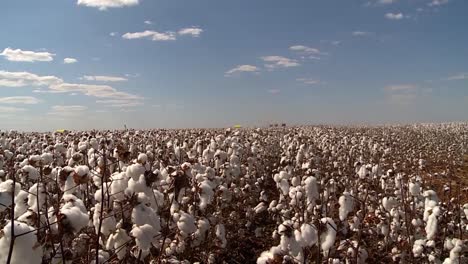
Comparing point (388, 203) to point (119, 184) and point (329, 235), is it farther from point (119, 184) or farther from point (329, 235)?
point (119, 184)

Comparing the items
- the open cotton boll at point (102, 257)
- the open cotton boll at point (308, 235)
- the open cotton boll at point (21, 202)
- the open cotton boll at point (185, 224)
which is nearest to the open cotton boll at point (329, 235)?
the open cotton boll at point (308, 235)

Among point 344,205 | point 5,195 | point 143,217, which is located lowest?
point 344,205

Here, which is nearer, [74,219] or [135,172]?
[74,219]

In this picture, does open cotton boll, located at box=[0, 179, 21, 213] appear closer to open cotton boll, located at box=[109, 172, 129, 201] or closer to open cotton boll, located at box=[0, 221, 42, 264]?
open cotton boll, located at box=[0, 221, 42, 264]

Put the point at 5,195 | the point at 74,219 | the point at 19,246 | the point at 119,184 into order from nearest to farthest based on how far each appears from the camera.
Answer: the point at 19,246 < the point at 74,219 < the point at 5,195 < the point at 119,184

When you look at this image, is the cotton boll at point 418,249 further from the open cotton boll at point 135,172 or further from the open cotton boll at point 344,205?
the open cotton boll at point 135,172

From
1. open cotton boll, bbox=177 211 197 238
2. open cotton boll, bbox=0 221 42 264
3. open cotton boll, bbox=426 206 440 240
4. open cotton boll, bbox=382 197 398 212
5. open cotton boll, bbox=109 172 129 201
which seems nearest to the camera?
open cotton boll, bbox=0 221 42 264

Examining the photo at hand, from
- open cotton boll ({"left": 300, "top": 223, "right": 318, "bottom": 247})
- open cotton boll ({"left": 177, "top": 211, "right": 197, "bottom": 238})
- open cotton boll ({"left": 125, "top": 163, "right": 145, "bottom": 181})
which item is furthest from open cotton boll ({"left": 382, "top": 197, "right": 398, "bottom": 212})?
open cotton boll ({"left": 125, "top": 163, "right": 145, "bottom": 181})

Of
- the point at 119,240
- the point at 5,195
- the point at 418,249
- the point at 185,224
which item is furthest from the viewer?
the point at 418,249

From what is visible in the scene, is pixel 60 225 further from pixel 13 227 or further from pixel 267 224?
pixel 267 224

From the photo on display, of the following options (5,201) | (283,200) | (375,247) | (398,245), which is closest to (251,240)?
(283,200)

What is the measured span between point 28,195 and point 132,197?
148 cm

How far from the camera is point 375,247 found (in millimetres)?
8438

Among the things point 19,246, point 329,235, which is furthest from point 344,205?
point 19,246
